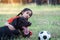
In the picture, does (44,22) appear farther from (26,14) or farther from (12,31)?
(12,31)

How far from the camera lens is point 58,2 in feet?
65.4

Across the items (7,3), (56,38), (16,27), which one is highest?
(16,27)

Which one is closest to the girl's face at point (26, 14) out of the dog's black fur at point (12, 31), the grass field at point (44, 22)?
the dog's black fur at point (12, 31)

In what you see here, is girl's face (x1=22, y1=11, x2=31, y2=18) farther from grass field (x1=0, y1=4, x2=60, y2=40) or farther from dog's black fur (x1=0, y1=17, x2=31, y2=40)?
grass field (x1=0, y1=4, x2=60, y2=40)

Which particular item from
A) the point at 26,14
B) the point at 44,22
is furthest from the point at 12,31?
the point at 44,22

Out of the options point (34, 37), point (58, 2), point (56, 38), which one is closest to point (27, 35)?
point (34, 37)

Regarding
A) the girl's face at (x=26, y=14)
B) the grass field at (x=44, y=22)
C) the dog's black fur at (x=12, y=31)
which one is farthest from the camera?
the grass field at (x=44, y=22)

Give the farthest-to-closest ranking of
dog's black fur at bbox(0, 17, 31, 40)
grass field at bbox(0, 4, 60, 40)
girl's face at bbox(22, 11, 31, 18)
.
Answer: grass field at bbox(0, 4, 60, 40) < girl's face at bbox(22, 11, 31, 18) < dog's black fur at bbox(0, 17, 31, 40)

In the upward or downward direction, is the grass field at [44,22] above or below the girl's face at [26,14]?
below

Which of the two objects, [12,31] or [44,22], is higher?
[12,31]

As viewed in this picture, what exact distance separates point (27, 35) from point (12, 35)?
48 cm

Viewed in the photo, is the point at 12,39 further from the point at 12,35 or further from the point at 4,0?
the point at 4,0

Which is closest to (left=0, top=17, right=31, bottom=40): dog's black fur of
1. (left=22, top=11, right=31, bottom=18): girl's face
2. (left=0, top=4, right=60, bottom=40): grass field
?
(left=22, top=11, right=31, bottom=18): girl's face

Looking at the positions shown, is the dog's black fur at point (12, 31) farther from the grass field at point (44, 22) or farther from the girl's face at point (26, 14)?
the grass field at point (44, 22)
